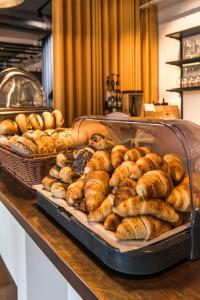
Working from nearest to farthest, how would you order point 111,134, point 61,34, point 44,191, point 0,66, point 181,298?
point 181,298 < point 44,191 < point 111,134 < point 61,34 < point 0,66

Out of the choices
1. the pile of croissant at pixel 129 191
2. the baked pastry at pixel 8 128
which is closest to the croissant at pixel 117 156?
the pile of croissant at pixel 129 191

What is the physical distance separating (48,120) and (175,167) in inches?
50.1

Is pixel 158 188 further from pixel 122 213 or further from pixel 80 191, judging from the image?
pixel 80 191

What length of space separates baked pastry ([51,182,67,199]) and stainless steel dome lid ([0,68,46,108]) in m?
1.46

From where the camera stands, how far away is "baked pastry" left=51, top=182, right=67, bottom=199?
95 cm

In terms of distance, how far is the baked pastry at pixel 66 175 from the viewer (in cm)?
98

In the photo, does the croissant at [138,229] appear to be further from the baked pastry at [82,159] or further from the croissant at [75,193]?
the baked pastry at [82,159]

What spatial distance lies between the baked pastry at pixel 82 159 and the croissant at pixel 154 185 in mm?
321

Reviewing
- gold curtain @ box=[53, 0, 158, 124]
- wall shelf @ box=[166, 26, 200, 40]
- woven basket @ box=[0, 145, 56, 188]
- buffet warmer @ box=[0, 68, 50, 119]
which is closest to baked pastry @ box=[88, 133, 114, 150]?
woven basket @ box=[0, 145, 56, 188]

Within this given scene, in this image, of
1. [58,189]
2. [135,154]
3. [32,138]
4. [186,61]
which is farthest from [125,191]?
[186,61]


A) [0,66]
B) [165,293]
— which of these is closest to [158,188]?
[165,293]

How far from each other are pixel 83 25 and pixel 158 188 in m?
2.95

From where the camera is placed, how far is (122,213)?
66cm

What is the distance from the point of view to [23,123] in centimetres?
185
